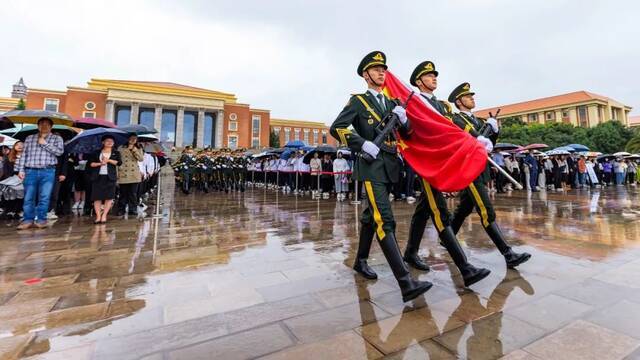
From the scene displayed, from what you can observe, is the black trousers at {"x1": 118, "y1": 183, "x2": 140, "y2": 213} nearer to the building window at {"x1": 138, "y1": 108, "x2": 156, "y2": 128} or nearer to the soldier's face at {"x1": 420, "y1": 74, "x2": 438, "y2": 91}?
the soldier's face at {"x1": 420, "y1": 74, "x2": 438, "y2": 91}

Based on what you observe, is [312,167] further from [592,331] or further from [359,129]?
[592,331]

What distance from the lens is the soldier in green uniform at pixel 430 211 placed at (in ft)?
8.98

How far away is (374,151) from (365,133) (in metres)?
0.36

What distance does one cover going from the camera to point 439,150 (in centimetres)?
306

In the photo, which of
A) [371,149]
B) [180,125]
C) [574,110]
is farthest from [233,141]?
[574,110]

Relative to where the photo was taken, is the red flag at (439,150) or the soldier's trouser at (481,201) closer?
the red flag at (439,150)

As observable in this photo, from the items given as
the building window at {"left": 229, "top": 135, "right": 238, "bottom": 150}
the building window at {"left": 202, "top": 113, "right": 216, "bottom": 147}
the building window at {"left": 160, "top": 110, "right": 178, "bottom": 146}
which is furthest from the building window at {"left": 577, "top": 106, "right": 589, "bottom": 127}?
the building window at {"left": 160, "top": 110, "right": 178, "bottom": 146}

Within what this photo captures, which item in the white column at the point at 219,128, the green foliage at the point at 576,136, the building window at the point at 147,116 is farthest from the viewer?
the white column at the point at 219,128

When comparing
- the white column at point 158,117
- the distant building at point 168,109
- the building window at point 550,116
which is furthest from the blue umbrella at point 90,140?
the building window at point 550,116

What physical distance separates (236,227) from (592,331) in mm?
4838

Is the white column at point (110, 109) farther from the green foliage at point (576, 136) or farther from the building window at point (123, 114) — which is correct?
the green foliage at point (576, 136)

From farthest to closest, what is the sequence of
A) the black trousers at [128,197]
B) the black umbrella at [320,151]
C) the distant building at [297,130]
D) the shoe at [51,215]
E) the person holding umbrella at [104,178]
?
the distant building at [297,130]
the black umbrella at [320,151]
the black trousers at [128,197]
the shoe at [51,215]
the person holding umbrella at [104,178]

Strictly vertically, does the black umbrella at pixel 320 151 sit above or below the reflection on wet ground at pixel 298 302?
above

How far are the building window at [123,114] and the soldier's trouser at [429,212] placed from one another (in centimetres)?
6266
